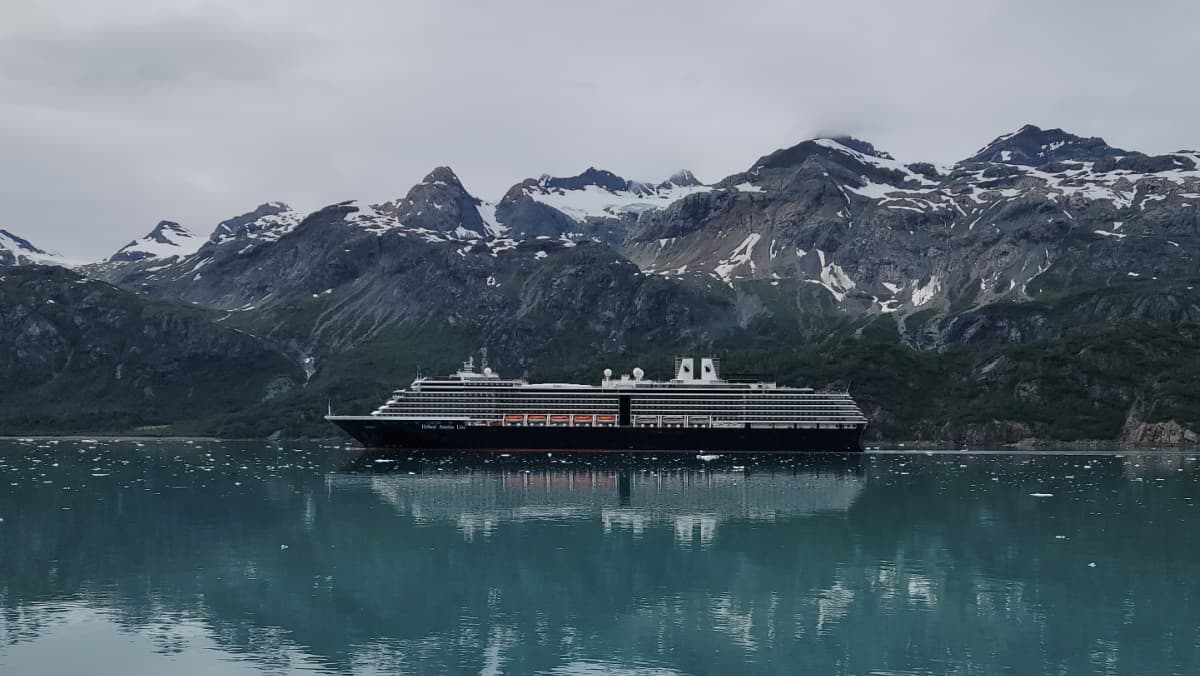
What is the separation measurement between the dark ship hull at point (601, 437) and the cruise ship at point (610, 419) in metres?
0.13

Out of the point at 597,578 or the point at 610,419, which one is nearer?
the point at 597,578

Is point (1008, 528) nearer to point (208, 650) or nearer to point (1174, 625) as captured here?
point (1174, 625)

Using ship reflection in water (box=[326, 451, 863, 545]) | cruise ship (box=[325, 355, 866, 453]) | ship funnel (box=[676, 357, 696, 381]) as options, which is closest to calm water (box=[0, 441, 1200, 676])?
ship reflection in water (box=[326, 451, 863, 545])

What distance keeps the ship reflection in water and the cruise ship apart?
3.90 m

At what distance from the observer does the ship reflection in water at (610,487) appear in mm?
77125

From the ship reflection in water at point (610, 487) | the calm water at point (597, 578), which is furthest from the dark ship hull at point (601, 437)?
the calm water at point (597, 578)

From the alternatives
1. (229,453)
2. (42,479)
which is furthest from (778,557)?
(229,453)

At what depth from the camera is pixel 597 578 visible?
179 feet

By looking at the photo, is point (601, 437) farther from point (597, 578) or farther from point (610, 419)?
point (597, 578)

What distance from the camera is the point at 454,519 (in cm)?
7544

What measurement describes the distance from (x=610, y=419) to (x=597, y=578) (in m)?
93.7

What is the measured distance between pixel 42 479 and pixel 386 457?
A: 1612 inches

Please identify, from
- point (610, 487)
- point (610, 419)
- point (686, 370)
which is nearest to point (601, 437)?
point (610, 419)

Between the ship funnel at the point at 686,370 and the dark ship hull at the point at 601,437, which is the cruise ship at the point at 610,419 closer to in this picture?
the dark ship hull at the point at 601,437
